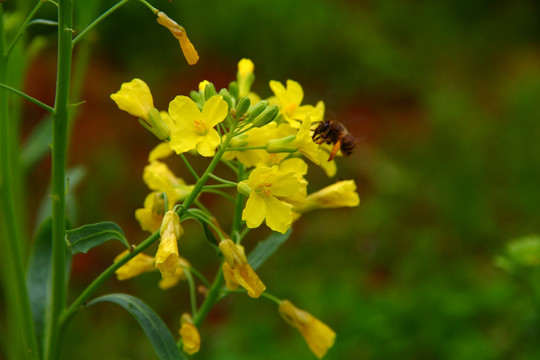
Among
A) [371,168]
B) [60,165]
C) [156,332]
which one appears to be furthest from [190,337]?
[371,168]

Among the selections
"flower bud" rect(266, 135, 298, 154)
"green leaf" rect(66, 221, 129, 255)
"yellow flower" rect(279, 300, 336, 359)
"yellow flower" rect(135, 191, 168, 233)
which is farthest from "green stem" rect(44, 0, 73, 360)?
"yellow flower" rect(279, 300, 336, 359)

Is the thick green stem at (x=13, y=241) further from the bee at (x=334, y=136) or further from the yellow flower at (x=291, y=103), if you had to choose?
the bee at (x=334, y=136)

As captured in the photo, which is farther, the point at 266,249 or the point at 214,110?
the point at 266,249

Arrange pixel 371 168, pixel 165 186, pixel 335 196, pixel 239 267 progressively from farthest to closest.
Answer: pixel 371 168
pixel 335 196
pixel 165 186
pixel 239 267

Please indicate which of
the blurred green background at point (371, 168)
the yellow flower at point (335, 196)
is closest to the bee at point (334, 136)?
the yellow flower at point (335, 196)

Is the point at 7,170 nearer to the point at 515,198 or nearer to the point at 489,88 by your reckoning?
the point at 515,198

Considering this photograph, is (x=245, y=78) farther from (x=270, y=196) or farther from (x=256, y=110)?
(x=270, y=196)
